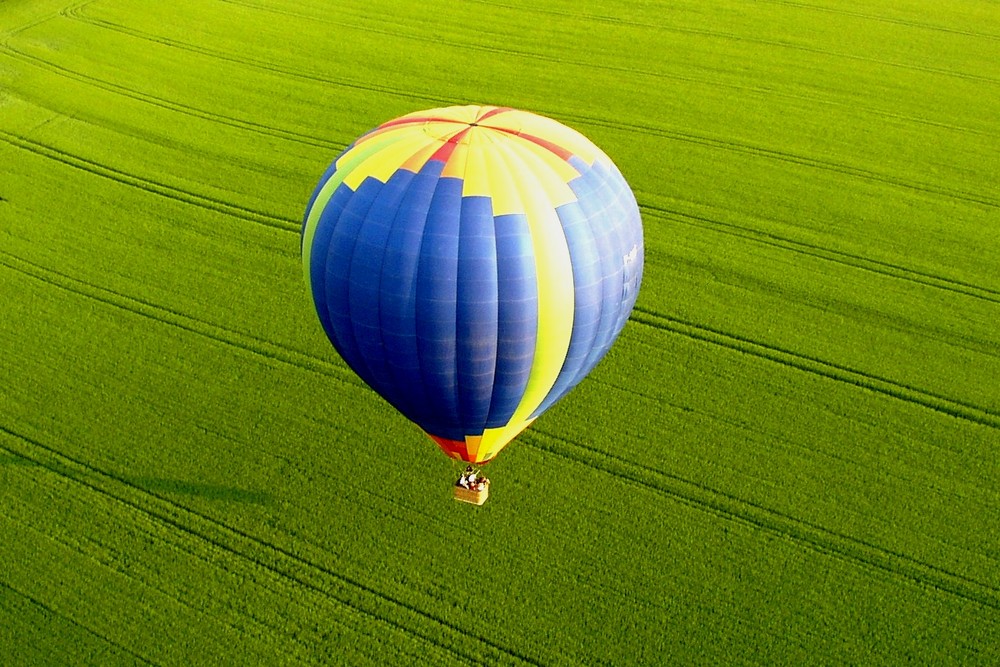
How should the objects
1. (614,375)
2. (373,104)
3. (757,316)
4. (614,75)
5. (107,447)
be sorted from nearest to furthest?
(107,447), (614,375), (757,316), (373,104), (614,75)

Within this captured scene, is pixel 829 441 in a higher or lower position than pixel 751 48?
lower

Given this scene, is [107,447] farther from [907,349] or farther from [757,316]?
[907,349]

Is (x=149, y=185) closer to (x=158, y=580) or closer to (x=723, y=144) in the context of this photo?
(x=158, y=580)

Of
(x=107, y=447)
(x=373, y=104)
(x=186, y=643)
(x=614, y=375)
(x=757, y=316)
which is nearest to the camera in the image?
(x=186, y=643)

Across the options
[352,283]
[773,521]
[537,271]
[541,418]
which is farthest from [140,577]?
[773,521]

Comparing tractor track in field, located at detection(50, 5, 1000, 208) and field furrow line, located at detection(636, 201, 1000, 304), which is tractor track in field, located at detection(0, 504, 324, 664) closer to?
field furrow line, located at detection(636, 201, 1000, 304)

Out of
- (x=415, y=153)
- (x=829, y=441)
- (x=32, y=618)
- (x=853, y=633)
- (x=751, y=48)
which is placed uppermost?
(x=751, y=48)

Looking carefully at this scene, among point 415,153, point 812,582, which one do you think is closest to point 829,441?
point 812,582
